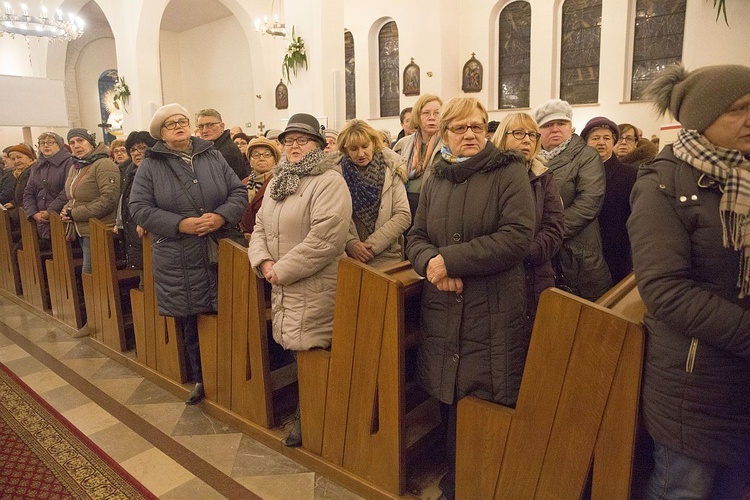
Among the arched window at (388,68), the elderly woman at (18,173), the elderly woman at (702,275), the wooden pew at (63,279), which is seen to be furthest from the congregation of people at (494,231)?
the arched window at (388,68)

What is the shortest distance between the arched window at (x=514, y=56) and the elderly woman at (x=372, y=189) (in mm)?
8307

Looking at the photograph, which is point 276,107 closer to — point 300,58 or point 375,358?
point 300,58

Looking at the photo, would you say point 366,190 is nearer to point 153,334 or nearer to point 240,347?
point 240,347

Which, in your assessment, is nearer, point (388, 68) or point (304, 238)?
point (304, 238)

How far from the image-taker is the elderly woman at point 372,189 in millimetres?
2518

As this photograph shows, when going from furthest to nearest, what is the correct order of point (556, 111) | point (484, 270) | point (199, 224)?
point (199, 224) → point (556, 111) → point (484, 270)

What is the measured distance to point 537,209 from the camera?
2.11 meters

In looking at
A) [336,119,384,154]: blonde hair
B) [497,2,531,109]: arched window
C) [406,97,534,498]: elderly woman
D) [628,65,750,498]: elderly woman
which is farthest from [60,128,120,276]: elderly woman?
[497,2,531,109]: arched window

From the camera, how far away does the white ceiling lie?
40.7 feet

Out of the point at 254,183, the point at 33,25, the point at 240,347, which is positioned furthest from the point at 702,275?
the point at 33,25

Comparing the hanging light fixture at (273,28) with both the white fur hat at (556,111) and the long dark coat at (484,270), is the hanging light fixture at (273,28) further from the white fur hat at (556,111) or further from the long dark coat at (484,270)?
the long dark coat at (484,270)

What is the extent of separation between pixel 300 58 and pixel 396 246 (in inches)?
193

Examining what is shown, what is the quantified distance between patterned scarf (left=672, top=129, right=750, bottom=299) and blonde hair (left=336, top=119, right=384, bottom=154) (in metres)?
1.47

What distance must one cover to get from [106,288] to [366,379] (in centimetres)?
260
